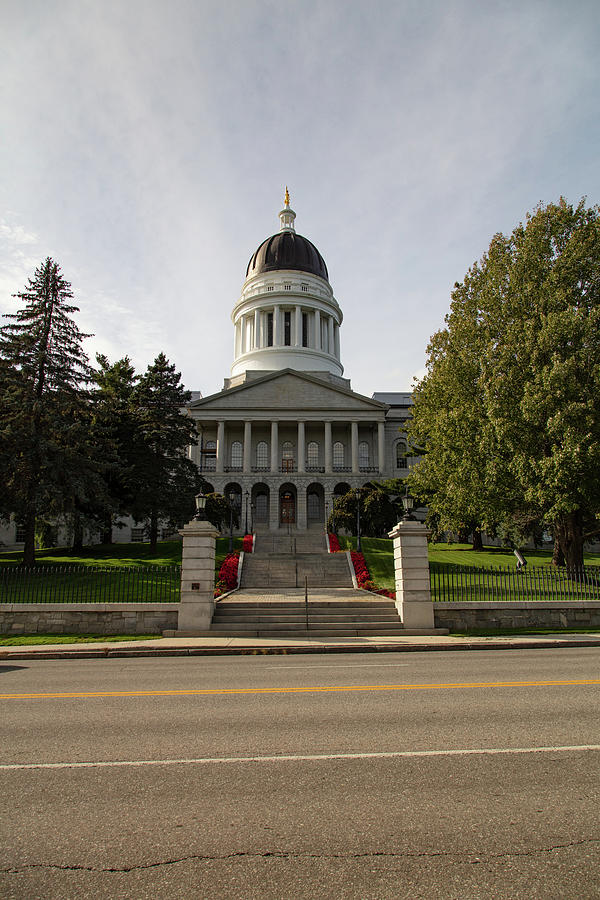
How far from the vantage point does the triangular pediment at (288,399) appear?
5978 centimetres

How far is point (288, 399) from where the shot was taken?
2393 inches

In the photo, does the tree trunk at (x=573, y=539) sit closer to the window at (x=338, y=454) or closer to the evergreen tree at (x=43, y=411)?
the evergreen tree at (x=43, y=411)

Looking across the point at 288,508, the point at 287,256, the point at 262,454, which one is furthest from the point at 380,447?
the point at 287,256

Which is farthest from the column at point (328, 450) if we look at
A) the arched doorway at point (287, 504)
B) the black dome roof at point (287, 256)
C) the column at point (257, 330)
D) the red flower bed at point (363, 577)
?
the black dome roof at point (287, 256)

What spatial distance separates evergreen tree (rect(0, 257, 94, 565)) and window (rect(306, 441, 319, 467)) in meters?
34.1

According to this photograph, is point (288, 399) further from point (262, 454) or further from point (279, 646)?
point (279, 646)

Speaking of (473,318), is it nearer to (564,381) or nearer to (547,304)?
(547,304)

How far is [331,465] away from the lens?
193 feet

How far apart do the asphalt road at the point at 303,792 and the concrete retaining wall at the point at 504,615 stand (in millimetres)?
9072

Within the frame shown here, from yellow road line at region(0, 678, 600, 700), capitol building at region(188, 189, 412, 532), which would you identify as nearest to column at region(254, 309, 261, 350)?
capitol building at region(188, 189, 412, 532)

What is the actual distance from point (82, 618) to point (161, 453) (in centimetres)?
2025

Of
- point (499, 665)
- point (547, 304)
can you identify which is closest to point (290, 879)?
point (499, 665)

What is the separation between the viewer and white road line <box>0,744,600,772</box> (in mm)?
5520

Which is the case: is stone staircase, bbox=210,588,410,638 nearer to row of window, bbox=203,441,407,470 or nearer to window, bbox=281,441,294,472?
window, bbox=281,441,294,472
